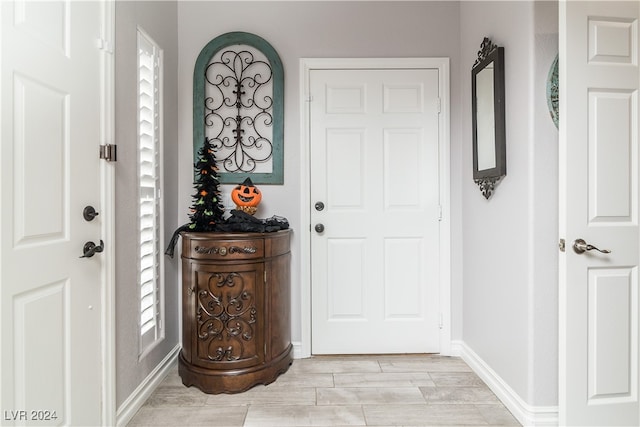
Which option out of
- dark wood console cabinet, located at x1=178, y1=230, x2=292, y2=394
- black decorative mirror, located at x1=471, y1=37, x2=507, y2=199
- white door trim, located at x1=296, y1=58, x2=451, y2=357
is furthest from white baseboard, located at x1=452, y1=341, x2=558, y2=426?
dark wood console cabinet, located at x1=178, y1=230, x2=292, y2=394

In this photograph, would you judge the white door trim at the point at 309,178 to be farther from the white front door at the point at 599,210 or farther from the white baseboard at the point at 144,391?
the white front door at the point at 599,210

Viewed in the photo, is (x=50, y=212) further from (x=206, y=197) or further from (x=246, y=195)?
(x=246, y=195)

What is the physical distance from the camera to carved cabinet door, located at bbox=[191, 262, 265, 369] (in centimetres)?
217

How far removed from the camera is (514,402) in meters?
1.95

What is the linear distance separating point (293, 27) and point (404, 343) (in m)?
2.46

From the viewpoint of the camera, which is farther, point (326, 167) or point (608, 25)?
point (326, 167)

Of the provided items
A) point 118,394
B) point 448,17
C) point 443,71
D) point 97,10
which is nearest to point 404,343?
point 118,394

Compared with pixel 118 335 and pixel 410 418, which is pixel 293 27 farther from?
pixel 410 418

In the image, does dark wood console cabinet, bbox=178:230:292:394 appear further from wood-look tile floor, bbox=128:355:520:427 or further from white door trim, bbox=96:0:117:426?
white door trim, bbox=96:0:117:426

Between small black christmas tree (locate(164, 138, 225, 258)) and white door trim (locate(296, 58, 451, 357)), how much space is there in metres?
0.61

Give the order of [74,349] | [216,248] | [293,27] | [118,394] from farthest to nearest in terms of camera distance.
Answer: [293,27] < [216,248] < [118,394] < [74,349]

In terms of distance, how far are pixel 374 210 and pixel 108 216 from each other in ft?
5.57

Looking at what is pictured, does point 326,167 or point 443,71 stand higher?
point 443,71

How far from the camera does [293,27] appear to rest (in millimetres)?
2654
